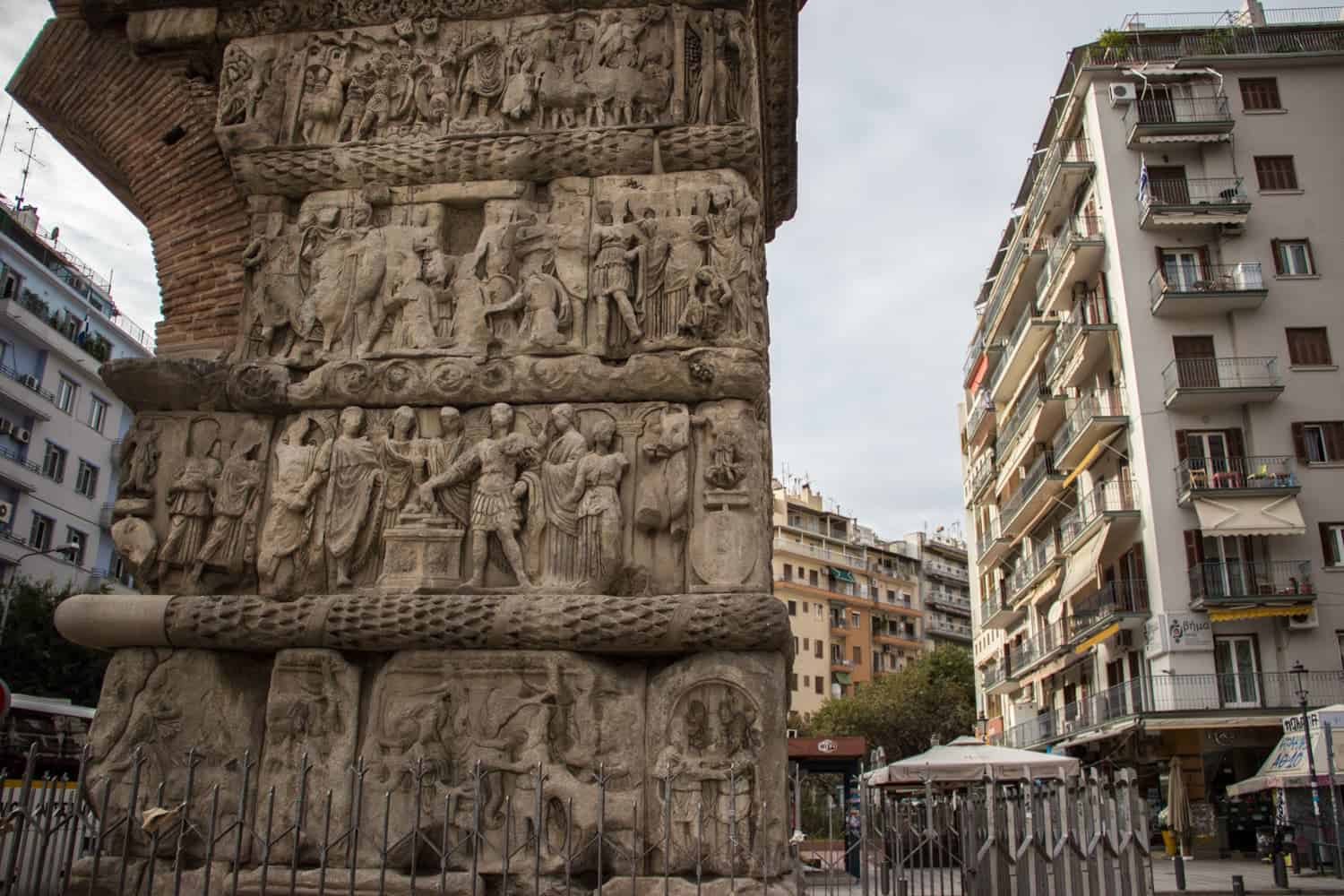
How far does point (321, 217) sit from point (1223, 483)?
20.4 metres

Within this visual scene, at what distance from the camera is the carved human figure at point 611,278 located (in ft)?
22.3

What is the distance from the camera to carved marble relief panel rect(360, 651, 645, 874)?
581 cm

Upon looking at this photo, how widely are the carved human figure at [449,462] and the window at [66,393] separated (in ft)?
91.0

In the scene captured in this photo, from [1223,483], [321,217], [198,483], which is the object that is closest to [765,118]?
[321,217]

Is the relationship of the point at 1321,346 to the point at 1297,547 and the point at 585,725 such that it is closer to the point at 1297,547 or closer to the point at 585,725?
the point at 1297,547

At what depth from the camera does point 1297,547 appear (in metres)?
22.3

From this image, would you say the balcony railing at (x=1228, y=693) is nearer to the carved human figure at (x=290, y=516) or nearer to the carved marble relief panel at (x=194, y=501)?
the carved human figure at (x=290, y=516)

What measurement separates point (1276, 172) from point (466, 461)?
2455cm

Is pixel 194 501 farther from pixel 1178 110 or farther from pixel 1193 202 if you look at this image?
pixel 1178 110

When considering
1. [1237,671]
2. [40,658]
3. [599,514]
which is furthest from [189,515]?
[1237,671]

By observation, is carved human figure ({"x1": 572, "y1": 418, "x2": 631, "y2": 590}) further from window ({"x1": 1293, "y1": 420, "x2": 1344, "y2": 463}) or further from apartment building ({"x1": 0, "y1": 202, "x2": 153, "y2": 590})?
apartment building ({"x1": 0, "y1": 202, "x2": 153, "y2": 590})

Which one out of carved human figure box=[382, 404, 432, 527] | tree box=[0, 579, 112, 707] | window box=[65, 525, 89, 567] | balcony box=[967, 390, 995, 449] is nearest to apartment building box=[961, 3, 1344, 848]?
balcony box=[967, 390, 995, 449]

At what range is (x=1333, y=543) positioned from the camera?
22.3 meters

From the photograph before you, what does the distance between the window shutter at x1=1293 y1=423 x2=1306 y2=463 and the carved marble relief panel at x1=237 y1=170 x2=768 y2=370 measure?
19.8 m
